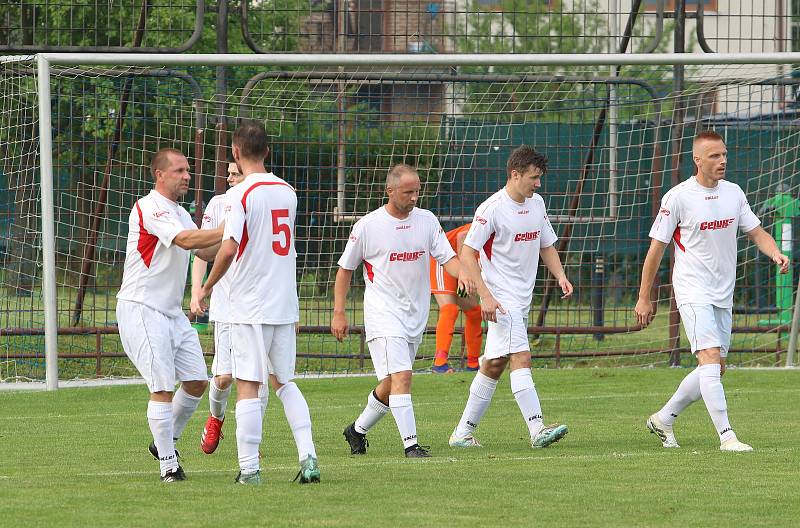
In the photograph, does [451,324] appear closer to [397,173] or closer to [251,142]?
[397,173]

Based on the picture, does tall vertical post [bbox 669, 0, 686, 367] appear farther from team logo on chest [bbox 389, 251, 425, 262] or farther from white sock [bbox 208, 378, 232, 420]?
white sock [bbox 208, 378, 232, 420]

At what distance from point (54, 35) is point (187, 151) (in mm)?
2573

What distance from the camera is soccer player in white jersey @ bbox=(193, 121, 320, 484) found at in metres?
7.33

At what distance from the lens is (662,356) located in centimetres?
1628

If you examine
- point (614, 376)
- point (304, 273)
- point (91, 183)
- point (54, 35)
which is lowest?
point (614, 376)

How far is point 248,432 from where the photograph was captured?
7281 mm

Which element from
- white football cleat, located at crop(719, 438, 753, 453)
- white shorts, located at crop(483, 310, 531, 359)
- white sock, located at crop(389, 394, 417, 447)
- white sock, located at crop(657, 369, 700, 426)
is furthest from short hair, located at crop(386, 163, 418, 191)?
white football cleat, located at crop(719, 438, 753, 453)

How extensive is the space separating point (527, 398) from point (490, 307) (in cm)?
70

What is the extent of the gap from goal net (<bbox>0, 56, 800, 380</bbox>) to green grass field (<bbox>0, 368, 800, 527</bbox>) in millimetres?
2504

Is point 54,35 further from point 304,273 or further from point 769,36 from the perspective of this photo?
point 769,36

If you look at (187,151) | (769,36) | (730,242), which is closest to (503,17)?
(769,36)

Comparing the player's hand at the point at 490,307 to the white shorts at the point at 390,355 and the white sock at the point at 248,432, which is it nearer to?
the white shorts at the point at 390,355

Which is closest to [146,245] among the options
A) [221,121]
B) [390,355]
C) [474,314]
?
[390,355]

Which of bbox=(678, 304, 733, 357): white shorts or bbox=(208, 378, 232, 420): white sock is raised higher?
bbox=(678, 304, 733, 357): white shorts
